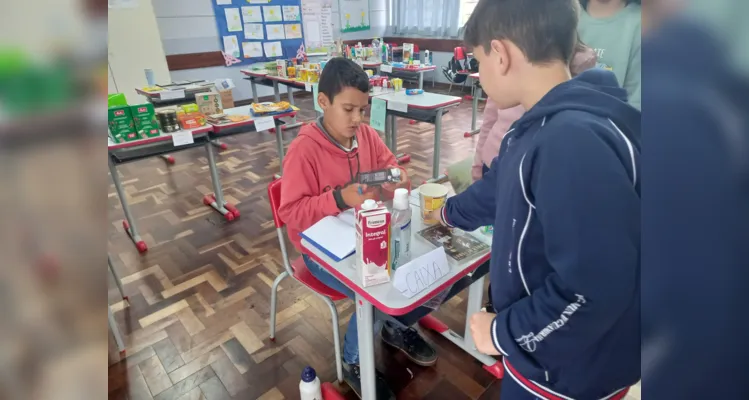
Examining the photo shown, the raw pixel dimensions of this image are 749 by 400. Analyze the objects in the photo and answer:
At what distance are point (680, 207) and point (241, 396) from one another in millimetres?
1613

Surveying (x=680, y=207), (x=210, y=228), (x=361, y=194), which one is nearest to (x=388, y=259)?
(x=361, y=194)

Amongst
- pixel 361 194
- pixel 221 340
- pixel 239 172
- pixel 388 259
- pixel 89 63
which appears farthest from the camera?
pixel 239 172

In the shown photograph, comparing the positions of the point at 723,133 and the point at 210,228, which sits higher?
the point at 723,133

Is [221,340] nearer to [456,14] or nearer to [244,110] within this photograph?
[244,110]

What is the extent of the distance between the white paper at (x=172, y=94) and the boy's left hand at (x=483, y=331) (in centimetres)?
337

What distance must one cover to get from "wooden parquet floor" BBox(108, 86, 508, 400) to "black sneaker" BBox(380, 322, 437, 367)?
3 cm

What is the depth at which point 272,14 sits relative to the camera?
600cm

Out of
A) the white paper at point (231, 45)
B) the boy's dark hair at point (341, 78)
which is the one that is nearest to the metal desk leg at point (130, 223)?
the boy's dark hair at point (341, 78)

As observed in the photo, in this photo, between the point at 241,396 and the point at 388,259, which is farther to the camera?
the point at 241,396

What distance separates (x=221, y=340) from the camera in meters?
1.75

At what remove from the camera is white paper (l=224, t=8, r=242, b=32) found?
222 inches

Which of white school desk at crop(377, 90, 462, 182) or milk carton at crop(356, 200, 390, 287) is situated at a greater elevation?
milk carton at crop(356, 200, 390, 287)

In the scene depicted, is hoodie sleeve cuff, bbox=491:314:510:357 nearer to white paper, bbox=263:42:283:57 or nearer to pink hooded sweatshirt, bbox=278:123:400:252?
pink hooded sweatshirt, bbox=278:123:400:252

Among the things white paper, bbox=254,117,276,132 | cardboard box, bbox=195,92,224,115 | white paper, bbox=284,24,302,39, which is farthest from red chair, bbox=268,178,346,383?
white paper, bbox=284,24,302,39
